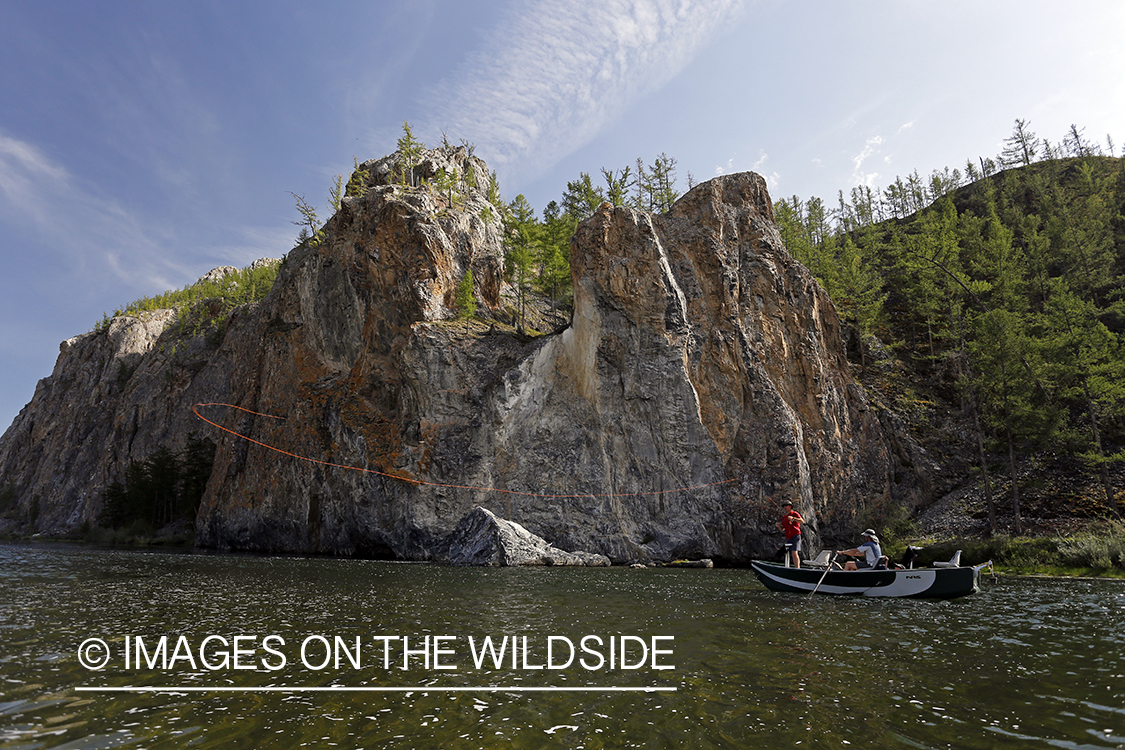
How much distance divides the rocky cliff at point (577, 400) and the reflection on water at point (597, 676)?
18.4 metres

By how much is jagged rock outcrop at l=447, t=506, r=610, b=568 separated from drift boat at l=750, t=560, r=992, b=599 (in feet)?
45.3

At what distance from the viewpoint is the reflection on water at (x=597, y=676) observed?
611 cm

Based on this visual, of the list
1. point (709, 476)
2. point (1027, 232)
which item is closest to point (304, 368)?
point (709, 476)

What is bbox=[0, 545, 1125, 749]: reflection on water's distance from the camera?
20.0 feet

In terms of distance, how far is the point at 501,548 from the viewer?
30797 mm

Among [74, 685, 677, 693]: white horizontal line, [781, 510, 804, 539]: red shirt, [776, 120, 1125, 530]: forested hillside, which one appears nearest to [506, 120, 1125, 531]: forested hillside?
[776, 120, 1125, 530]: forested hillside

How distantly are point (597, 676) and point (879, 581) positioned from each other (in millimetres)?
15112

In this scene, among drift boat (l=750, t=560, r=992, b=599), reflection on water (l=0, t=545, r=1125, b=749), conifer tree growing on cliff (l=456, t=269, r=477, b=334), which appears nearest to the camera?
reflection on water (l=0, t=545, r=1125, b=749)

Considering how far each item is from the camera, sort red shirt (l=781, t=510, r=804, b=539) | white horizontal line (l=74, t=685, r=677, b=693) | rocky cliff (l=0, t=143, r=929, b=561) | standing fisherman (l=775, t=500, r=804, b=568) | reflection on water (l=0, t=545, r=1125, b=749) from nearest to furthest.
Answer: reflection on water (l=0, t=545, r=1125, b=749) → white horizontal line (l=74, t=685, r=677, b=693) → standing fisherman (l=775, t=500, r=804, b=568) → red shirt (l=781, t=510, r=804, b=539) → rocky cliff (l=0, t=143, r=929, b=561)

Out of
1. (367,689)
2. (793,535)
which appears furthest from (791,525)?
(367,689)

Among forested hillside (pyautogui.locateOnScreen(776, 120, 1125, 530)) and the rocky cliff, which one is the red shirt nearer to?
the rocky cliff

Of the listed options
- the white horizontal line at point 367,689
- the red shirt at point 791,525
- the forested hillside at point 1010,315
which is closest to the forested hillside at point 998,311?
the forested hillside at point 1010,315

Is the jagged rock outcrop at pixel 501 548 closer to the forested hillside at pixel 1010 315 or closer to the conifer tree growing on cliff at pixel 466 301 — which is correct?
the conifer tree growing on cliff at pixel 466 301

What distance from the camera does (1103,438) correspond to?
36062 millimetres
